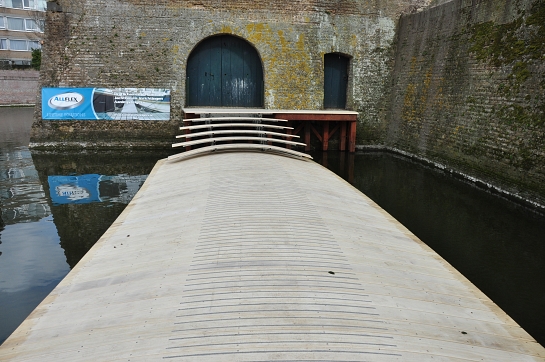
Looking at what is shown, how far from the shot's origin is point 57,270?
5145 millimetres

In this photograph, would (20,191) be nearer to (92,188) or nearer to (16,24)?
(92,188)

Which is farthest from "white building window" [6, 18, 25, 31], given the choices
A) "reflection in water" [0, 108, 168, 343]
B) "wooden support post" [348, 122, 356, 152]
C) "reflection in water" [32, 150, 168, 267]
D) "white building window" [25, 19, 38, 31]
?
"wooden support post" [348, 122, 356, 152]

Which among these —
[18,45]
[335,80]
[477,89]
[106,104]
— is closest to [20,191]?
[106,104]

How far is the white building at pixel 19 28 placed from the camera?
33688mm

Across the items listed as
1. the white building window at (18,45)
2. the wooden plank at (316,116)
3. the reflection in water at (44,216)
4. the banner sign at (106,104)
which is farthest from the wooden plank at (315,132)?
the white building window at (18,45)

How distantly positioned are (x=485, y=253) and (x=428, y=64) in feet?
23.1

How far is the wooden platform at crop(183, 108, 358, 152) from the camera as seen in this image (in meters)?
12.0

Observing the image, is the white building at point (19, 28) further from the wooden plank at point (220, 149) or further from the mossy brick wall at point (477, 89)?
the mossy brick wall at point (477, 89)

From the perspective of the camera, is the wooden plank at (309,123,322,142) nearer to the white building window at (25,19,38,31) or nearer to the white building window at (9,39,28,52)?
the white building window at (25,19,38,31)

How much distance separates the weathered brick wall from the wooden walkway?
28422mm

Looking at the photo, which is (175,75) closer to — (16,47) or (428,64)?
(428,64)

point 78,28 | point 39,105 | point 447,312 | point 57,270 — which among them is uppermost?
point 78,28

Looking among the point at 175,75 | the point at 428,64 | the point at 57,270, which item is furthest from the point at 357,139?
the point at 57,270

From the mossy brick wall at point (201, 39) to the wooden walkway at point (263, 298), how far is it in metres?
7.90
